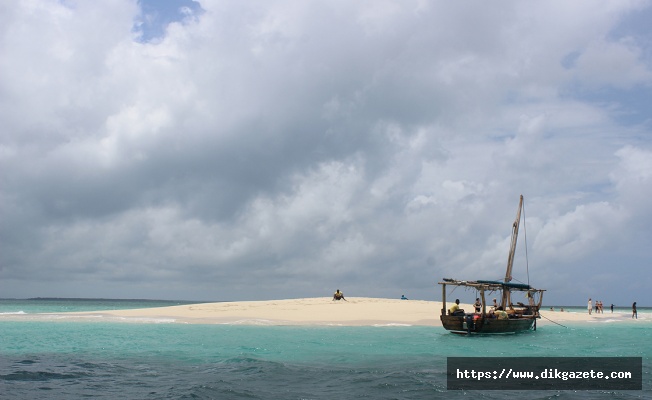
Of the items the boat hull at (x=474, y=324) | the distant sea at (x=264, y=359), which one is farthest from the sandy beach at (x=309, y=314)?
the boat hull at (x=474, y=324)

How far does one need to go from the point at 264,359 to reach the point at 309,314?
1093 inches

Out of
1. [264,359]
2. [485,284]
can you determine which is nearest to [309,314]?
[485,284]

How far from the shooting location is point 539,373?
2333cm

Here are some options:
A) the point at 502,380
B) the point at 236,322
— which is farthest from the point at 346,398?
the point at 236,322

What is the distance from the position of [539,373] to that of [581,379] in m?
1.73

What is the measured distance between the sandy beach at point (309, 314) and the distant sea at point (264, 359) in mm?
5689

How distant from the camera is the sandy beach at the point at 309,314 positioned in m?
50.1

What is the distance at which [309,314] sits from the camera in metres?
54.2

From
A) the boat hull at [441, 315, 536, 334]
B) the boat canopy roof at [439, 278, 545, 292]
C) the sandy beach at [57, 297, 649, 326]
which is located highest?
the boat canopy roof at [439, 278, 545, 292]

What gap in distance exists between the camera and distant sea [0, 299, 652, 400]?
19297 millimetres

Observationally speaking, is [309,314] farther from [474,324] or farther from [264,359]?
[264,359]

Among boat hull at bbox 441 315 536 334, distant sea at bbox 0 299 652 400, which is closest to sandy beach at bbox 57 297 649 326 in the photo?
distant sea at bbox 0 299 652 400

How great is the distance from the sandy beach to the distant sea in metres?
5.69

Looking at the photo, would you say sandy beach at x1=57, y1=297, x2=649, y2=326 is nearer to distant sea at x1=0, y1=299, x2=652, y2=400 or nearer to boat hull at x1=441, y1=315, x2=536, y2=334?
distant sea at x1=0, y1=299, x2=652, y2=400
